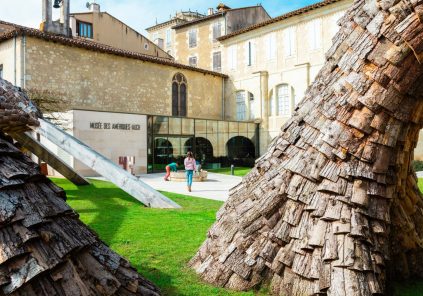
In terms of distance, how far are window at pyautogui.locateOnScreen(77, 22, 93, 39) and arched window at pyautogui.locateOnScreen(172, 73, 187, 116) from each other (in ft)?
29.5

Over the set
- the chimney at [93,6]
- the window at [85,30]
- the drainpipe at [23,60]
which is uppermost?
the chimney at [93,6]

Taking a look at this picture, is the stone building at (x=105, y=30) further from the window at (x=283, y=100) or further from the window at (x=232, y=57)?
the window at (x=283, y=100)

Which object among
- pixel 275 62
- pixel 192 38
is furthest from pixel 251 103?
pixel 192 38

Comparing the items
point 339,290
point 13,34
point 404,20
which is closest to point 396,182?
point 339,290

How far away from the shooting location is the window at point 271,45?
33.7 meters

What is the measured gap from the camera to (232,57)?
122 ft

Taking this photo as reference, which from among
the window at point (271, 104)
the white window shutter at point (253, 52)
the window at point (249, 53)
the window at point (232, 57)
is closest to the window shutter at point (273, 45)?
the white window shutter at point (253, 52)

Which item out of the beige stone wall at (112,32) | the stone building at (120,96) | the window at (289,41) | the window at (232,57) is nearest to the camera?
the stone building at (120,96)

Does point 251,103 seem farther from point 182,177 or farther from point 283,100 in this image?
point 182,177

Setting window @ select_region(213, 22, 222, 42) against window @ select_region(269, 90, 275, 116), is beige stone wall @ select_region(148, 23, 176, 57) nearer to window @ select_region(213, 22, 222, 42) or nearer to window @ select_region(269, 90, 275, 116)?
window @ select_region(213, 22, 222, 42)

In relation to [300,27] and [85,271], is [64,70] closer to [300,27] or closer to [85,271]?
[300,27]

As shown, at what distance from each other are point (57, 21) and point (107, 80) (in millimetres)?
5598

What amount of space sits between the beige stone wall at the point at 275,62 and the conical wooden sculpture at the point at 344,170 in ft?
90.4

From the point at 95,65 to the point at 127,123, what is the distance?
6965 mm
